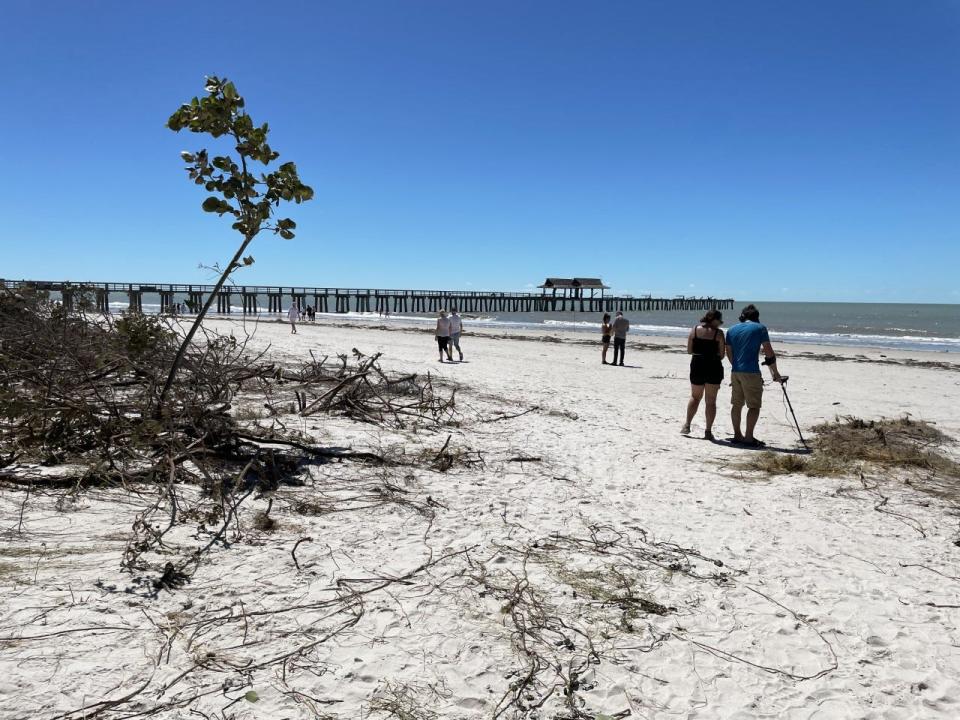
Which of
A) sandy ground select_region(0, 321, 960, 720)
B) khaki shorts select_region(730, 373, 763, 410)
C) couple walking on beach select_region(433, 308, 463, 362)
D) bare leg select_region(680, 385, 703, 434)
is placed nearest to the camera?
sandy ground select_region(0, 321, 960, 720)

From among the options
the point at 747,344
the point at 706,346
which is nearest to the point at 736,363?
the point at 747,344

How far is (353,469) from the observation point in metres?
4.71

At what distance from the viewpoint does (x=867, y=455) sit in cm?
582

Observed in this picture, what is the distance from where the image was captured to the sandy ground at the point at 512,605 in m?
2.17

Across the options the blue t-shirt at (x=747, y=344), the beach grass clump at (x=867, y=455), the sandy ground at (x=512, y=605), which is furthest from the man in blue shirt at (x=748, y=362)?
the sandy ground at (x=512, y=605)

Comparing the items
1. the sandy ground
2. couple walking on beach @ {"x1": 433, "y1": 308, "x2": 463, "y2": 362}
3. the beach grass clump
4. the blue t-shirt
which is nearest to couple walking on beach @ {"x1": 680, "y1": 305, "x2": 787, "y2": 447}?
the blue t-shirt

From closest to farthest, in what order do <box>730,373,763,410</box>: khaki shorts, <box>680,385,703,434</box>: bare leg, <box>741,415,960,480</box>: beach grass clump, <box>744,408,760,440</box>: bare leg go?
<box>741,415,960,480</box>: beach grass clump < <box>730,373,763,410</box>: khaki shorts < <box>744,408,760,440</box>: bare leg < <box>680,385,703,434</box>: bare leg

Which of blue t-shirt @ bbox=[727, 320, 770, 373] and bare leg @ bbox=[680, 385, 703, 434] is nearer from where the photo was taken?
blue t-shirt @ bbox=[727, 320, 770, 373]

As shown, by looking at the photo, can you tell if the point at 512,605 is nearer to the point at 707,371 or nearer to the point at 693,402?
the point at 707,371

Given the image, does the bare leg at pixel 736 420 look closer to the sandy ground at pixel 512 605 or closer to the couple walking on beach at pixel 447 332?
the sandy ground at pixel 512 605

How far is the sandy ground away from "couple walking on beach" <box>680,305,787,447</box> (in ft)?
4.65

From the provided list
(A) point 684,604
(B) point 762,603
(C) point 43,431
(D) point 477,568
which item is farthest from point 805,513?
(C) point 43,431

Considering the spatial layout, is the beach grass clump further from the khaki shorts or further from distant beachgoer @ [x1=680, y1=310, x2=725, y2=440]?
distant beachgoer @ [x1=680, y1=310, x2=725, y2=440]

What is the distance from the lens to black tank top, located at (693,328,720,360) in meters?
6.50
